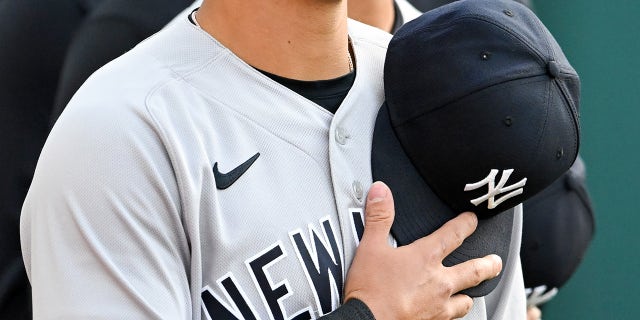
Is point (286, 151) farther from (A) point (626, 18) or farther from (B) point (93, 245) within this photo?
(A) point (626, 18)

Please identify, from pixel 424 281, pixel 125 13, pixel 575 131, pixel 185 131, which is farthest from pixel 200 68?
pixel 125 13

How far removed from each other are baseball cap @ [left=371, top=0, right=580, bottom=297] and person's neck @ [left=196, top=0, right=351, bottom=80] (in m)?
0.12

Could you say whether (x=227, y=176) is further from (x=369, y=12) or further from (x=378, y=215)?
(x=369, y=12)

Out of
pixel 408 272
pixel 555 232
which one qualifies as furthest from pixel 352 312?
pixel 555 232

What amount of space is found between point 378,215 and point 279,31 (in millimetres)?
286

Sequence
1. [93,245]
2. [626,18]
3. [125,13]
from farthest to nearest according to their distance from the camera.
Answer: [626,18], [125,13], [93,245]

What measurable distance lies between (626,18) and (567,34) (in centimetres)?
21

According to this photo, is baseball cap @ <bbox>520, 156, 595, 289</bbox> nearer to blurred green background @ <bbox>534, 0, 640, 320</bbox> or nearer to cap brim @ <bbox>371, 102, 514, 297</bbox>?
blurred green background @ <bbox>534, 0, 640, 320</bbox>

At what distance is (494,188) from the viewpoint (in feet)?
4.64

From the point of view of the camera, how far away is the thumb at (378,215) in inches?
53.6

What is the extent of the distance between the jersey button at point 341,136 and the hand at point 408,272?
0.24 ft

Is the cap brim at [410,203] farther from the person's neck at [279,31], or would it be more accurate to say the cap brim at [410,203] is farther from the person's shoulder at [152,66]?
the person's shoulder at [152,66]

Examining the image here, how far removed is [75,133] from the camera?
122 cm

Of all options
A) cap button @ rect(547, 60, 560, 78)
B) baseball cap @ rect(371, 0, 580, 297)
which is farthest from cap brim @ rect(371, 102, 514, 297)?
cap button @ rect(547, 60, 560, 78)
